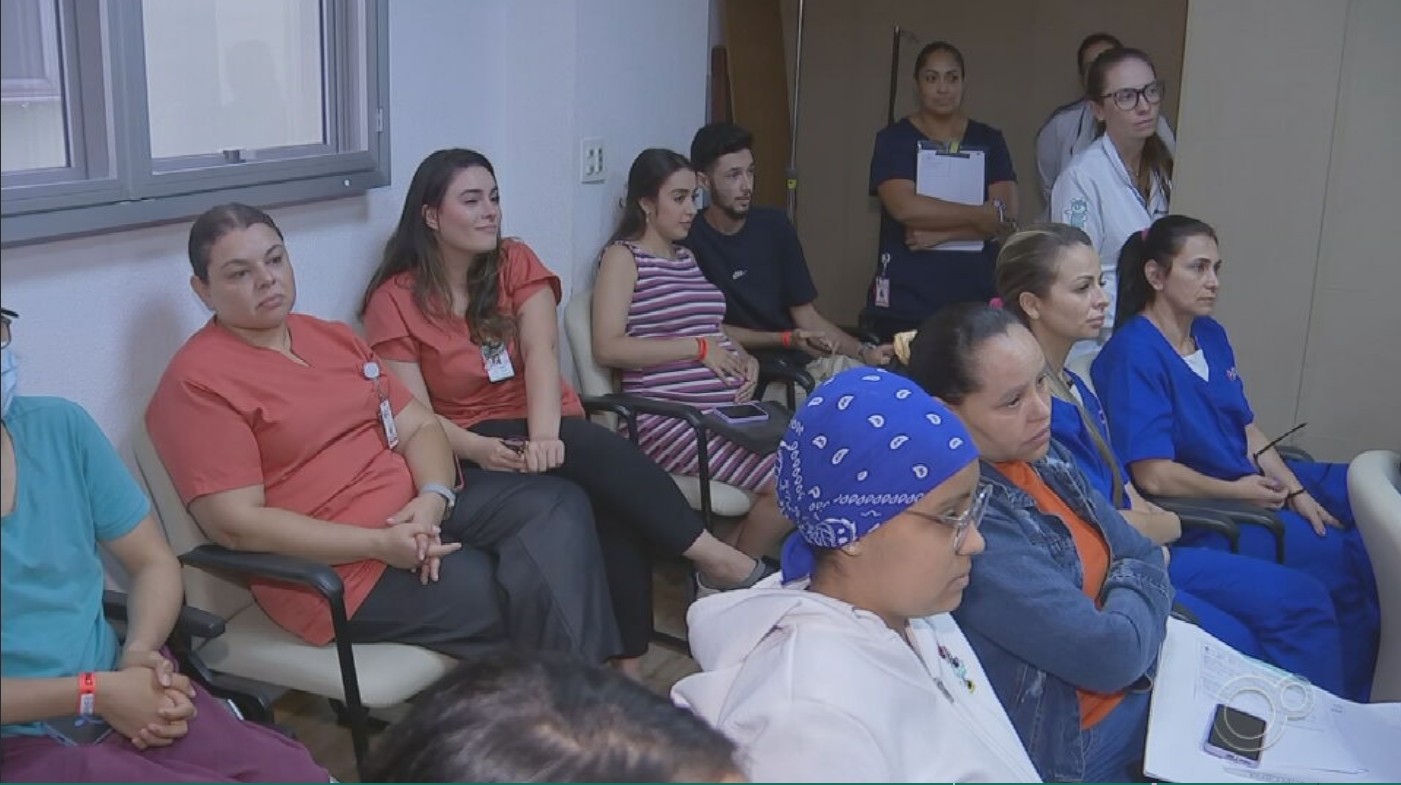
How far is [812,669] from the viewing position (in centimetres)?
126

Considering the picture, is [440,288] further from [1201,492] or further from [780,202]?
[780,202]

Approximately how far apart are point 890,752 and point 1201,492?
1925 millimetres

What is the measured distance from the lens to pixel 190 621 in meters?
2.02

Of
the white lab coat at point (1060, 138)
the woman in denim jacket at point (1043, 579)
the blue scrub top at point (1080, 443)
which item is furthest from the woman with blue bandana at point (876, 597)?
the white lab coat at point (1060, 138)

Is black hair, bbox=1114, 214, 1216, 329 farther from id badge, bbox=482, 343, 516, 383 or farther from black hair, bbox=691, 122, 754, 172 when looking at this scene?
id badge, bbox=482, 343, 516, 383

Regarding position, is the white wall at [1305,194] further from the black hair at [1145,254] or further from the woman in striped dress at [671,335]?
the woman in striped dress at [671,335]

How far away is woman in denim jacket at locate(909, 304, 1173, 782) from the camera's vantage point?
178cm

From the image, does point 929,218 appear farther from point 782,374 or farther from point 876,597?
point 876,597

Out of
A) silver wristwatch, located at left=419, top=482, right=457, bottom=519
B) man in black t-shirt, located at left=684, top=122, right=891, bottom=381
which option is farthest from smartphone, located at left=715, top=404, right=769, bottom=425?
silver wristwatch, located at left=419, top=482, right=457, bottom=519

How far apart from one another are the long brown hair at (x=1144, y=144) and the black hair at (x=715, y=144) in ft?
3.49

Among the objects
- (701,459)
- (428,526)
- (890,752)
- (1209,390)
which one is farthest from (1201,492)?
(890,752)

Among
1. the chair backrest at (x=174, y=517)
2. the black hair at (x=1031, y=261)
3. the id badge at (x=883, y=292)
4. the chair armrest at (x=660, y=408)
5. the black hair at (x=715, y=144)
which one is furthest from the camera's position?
the id badge at (x=883, y=292)

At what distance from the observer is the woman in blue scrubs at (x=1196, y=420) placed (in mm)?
2828

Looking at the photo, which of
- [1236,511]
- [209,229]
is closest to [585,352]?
[209,229]
